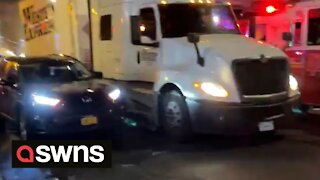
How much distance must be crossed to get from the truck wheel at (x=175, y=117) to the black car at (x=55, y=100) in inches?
31.4

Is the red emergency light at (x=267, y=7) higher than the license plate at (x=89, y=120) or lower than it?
higher

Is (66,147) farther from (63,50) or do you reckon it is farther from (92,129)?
(63,50)

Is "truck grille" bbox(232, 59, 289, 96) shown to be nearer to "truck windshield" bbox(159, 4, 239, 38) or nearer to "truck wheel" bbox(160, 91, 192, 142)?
"truck wheel" bbox(160, 91, 192, 142)

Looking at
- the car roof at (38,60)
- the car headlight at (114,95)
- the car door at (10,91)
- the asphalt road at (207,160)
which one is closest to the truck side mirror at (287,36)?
the asphalt road at (207,160)

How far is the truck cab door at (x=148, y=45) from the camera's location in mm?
9891

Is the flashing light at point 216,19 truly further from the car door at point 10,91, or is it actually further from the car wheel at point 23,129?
the car wheel at point 23,129

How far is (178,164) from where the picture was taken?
7785 millimetres

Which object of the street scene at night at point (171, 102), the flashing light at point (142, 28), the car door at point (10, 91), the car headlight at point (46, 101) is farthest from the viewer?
the flashing light at point (142, 28)

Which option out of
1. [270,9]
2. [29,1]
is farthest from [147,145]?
[29,1]

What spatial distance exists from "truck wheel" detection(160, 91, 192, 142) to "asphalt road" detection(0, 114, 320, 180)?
0.19 metres

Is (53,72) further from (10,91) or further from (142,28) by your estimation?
(142,28)

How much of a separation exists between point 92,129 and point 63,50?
5.44 metres

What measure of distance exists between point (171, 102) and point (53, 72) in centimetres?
242

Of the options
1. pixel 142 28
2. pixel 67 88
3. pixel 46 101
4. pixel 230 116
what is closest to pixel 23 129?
pixel 46 101
